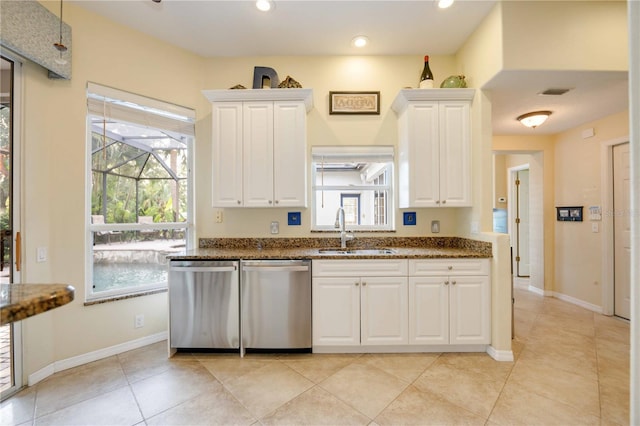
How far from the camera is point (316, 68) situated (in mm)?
3031

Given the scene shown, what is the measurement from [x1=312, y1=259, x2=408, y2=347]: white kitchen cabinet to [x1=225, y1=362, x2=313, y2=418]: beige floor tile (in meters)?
0.40

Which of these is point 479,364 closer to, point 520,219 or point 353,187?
point 353,187

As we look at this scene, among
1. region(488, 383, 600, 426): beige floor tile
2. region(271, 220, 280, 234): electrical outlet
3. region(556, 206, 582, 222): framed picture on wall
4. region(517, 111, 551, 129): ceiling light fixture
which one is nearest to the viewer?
region(488, 383, 600, 426): beige floor tile

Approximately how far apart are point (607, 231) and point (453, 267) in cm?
265

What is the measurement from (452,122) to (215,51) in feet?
8.62

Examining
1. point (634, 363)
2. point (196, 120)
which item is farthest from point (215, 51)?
point (634, 363)

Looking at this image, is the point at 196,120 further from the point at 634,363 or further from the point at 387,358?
the point at 634,363

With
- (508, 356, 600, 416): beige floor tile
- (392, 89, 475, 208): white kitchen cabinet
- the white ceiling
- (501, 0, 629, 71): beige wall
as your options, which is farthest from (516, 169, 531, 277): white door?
(508, 356, 600, 416): beige floor tile

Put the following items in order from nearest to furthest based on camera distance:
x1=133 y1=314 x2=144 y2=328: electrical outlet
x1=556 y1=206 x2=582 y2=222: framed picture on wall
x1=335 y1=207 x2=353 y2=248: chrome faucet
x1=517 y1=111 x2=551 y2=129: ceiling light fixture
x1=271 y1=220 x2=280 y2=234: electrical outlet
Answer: x1=133 y1=314 x2=144 y2=328: electrical outlet → x1=335 y1=207 x2=353 y2=248: chrome faucet → x1=271 y1=220 x2=280 y2=234: electrical outlet → x1=517 y1=111 x2=551 y2=129: ceiling light fixture → x1=556 y1=206 x2=582 y2=222: framed picture on wall

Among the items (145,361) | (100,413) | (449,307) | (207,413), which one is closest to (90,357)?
(145,361)

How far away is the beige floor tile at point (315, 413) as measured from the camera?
5.34ft

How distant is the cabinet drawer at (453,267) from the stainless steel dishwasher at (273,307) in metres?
1.00

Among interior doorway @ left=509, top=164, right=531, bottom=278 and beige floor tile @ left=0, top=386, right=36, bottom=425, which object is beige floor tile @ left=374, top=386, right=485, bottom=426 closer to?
beige floor tile @ left=0, top=386, right=36, bottom=425

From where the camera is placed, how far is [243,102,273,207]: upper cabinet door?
2.68 meters
